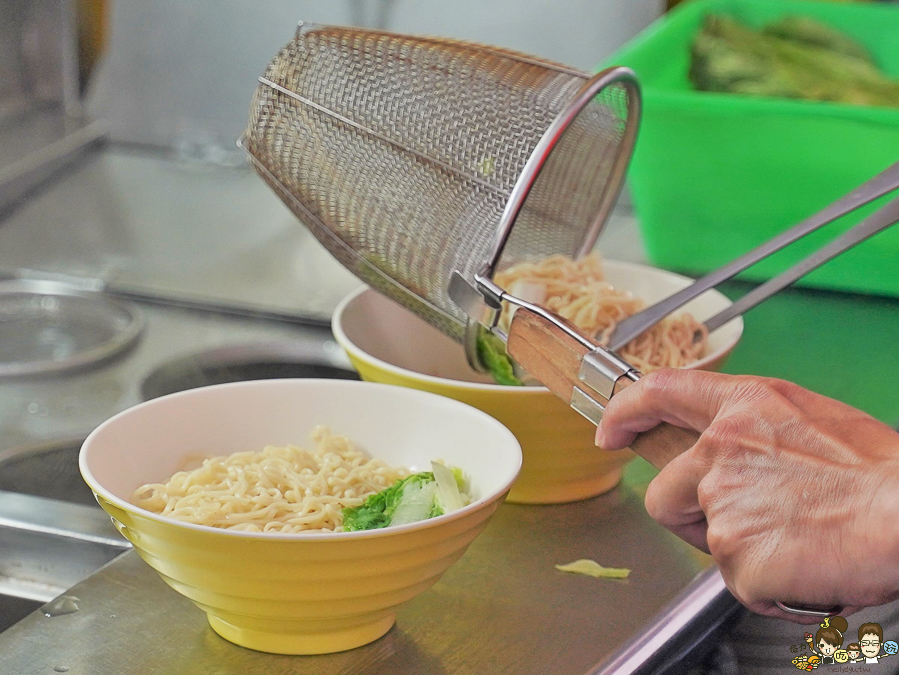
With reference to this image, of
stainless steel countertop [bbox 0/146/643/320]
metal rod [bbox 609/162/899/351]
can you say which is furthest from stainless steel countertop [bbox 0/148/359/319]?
metal rod [bbox 609/162/899/351]

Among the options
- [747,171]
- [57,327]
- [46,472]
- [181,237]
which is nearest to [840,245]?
[747,171]

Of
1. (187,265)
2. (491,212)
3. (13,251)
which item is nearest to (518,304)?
(491,212)

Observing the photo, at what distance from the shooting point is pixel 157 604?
28.6 inches

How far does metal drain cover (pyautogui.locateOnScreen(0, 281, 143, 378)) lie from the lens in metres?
1.16

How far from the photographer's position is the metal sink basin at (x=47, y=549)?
0.82 meters

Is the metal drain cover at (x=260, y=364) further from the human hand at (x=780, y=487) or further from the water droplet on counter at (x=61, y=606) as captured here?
the human hand at (x=780, y=487)

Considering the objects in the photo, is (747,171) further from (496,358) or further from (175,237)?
(175,237)

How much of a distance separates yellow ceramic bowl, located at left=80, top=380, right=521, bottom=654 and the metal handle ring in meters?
0.19

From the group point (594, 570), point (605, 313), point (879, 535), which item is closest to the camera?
point (879, 535)

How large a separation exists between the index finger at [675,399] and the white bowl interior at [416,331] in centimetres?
35

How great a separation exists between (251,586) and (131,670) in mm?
120

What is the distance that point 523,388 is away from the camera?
808mm

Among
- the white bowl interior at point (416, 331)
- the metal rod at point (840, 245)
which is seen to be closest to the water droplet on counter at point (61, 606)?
the white bowl interior at point (416, 331)
